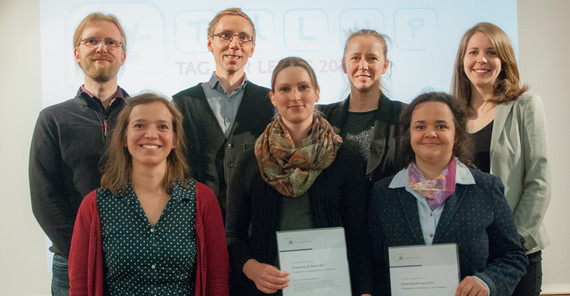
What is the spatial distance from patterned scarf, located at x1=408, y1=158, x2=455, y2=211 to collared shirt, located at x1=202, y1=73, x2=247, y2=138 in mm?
1238

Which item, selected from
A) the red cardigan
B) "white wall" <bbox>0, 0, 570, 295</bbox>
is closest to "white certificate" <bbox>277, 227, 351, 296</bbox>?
the red cardigan

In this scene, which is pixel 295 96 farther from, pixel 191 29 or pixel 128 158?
pixel 191 29

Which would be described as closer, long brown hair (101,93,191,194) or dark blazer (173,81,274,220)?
long brown hair (101,93,191,194)

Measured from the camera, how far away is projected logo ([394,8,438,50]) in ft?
13.1

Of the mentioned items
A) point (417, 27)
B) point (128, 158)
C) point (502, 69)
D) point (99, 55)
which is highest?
point (417, 27)

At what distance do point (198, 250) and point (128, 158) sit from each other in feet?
2.13

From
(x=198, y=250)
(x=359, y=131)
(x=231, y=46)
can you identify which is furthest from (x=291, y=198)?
(x=231, y=46)

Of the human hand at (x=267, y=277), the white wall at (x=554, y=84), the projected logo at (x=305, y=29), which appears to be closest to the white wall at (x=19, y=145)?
the projected logo at (x=305, y=29)

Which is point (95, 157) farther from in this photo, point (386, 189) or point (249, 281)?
point (386, 189)

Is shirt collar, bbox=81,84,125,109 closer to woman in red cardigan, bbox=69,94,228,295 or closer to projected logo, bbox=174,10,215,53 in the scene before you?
woman in red cardigan, bbox=69,94,228,295

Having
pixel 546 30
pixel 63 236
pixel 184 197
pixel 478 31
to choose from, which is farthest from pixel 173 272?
pixel 546 30

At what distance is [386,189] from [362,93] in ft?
2.46

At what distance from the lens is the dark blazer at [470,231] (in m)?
2.29

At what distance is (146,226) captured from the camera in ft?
7.54
